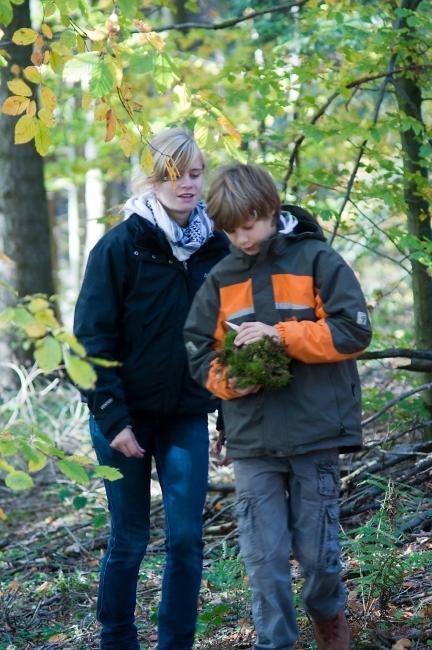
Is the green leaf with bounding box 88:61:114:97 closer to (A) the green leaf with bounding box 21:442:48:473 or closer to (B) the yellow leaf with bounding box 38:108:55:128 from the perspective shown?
(B) the yellow leaf with bounding box 38:108:55:128

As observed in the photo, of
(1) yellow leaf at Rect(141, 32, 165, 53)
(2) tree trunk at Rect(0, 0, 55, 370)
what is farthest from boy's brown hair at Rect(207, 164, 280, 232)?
(2) tree trunk at Rect(0, 0, 55, 370)

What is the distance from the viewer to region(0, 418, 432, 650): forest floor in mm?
4023

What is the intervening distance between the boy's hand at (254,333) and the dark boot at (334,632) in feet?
3.51

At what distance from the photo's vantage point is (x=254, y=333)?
3.29 m

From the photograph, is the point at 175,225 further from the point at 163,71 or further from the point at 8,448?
the point at 8,448

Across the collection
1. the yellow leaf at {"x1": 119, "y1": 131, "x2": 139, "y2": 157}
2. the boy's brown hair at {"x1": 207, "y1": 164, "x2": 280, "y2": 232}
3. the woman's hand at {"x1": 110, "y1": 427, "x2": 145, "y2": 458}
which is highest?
the yellow leaf at {"x1": 119, "y1": 131, "x2": 139, "y2": 157}

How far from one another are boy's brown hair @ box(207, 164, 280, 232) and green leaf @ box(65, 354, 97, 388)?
114 centimetres

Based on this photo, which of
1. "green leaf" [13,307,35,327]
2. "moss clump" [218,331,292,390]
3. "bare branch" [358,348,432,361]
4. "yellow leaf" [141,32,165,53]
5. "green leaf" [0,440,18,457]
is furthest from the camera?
"bare branch" [358,348,432,361]

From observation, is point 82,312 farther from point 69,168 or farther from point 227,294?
point 69,168

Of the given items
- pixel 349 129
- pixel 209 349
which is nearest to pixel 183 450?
pixel 209 349

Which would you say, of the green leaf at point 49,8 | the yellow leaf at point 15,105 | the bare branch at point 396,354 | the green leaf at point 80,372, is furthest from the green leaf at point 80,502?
the green leaf at point 80,372

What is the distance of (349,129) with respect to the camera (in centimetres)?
587

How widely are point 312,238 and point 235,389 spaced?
63 centimetres

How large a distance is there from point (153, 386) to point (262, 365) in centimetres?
80
